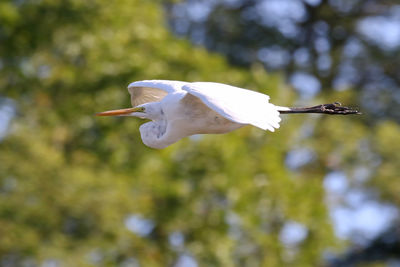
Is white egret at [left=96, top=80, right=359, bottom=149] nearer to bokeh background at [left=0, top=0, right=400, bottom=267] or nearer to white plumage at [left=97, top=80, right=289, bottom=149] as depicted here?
white plumage at [left=97, top=80, right=289, bottom=149]

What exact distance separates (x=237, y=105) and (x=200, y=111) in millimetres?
315

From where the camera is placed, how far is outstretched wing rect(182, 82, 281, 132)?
128 inches

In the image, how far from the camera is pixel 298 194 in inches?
307

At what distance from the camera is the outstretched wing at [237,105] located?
3.25 metres

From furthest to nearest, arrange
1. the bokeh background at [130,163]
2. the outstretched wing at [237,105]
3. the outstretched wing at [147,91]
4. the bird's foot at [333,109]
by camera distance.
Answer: the bokeh background at [130,163]
the bird's foot at [333,109]
the outstretched wing at [147,91]
the outstretched wing at [237,105]

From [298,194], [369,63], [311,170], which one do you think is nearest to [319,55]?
[369,63]

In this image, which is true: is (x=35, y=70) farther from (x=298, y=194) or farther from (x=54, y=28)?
(x=298, y=194)

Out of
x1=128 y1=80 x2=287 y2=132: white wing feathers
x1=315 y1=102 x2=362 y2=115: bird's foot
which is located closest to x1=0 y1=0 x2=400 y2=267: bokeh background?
x1=315 y1=102 x2=362 y2=115: bird's foot

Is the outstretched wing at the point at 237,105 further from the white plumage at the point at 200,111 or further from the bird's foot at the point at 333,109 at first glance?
the bird's foot at the point at 333,109

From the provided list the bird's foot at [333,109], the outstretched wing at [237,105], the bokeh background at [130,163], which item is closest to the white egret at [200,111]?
the outstretched wing at [237,105]

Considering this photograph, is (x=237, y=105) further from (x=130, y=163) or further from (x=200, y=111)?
(x=130, y=163)

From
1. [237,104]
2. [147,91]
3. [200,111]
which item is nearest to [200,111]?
[200,111]

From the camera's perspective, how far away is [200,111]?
3643mm

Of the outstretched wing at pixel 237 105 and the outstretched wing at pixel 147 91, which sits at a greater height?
the outstretched wing at pixel 147 91
